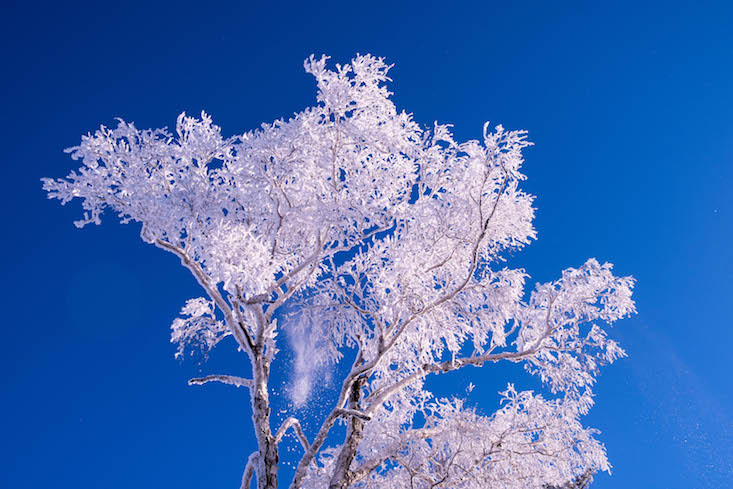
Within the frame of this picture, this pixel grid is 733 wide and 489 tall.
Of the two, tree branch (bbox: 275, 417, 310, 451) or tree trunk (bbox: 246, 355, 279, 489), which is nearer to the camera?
tree trunk (bbox: 246, 355, 279, 489)

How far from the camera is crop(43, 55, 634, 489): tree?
864cm

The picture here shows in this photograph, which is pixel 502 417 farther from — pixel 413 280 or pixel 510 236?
pixel 413 280

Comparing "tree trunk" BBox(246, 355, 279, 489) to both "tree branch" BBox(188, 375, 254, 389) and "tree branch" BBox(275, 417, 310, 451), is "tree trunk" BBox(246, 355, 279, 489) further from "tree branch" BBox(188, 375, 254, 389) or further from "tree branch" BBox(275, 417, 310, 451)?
"tree branch" BBox(188, 375, 254, 389)

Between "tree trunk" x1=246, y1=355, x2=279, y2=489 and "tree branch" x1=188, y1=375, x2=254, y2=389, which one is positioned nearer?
"tree trunk" x1=246, y1=355, x2=279, y2=489

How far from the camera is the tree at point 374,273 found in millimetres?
8641

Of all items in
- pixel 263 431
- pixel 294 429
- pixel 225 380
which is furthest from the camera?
pixel 294 429

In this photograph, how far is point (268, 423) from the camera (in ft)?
30.5

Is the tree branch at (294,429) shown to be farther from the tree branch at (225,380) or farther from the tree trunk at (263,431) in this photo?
the tree branch at (225,380)

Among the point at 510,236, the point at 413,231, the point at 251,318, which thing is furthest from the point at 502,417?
the point at 251,318

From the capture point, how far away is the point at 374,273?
1003 cm

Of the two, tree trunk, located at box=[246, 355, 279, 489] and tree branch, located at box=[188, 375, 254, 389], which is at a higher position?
tree branch, located at box=[188, 375, 254, 389]

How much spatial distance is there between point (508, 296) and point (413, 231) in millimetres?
2298

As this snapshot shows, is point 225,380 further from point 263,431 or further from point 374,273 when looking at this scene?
point 374,273

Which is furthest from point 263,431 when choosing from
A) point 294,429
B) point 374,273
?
point 374,273
